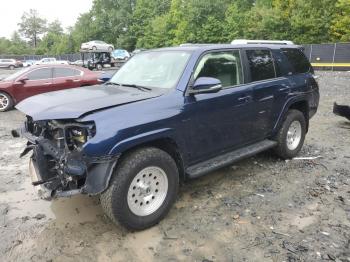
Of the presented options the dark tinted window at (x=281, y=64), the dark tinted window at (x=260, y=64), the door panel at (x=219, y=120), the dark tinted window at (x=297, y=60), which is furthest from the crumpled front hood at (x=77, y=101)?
the dark tinted window at (x=297, y=60)

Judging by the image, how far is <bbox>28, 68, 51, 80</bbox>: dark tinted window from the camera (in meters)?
11.7

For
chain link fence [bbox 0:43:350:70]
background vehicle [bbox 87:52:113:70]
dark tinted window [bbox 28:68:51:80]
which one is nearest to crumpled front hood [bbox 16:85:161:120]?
dark tinted window [bbox 28:68:51:80]

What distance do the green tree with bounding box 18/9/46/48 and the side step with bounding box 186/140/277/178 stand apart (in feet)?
377

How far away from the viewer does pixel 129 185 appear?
12.2 ft

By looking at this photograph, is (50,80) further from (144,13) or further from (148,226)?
(144,13)

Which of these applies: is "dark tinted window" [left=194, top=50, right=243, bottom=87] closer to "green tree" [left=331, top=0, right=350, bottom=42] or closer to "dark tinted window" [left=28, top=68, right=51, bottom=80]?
"dark tinted window" [left=28, top=68, right=51, bottom=80]

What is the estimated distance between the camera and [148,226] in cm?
400

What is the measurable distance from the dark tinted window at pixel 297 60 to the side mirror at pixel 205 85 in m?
2.35

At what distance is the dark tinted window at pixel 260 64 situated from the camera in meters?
5.23

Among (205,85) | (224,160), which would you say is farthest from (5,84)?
(205,85)

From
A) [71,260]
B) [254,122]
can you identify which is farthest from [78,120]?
[254,122]

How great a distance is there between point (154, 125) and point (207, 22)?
147 ft

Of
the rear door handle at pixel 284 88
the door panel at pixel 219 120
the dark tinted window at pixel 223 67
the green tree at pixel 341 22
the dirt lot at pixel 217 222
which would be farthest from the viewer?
the green tree at pixel 341 22

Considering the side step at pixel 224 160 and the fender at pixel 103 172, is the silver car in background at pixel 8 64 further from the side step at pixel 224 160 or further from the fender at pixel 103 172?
the fender at pixel 103 172
